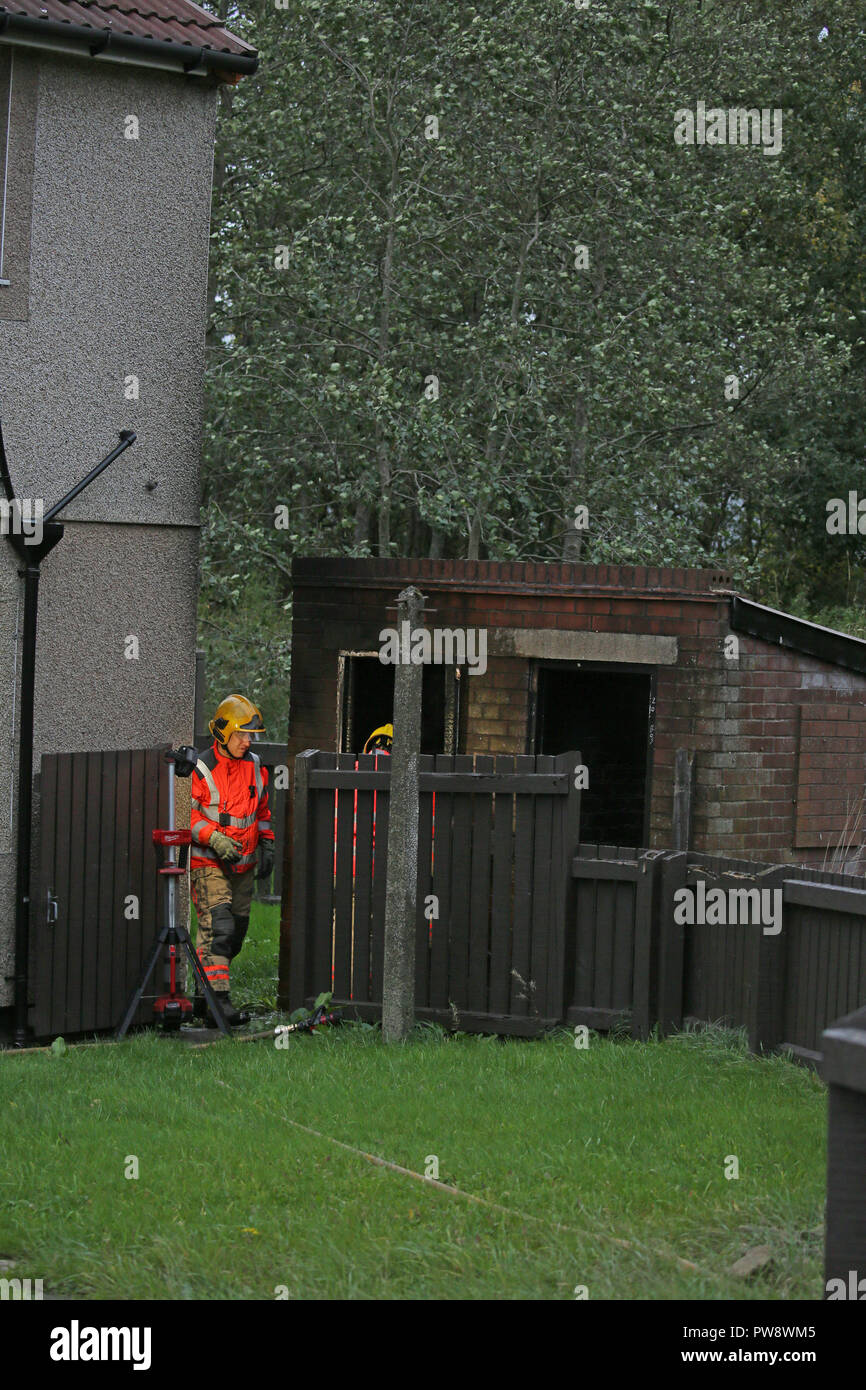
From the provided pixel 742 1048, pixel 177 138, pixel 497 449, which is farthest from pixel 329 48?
pixel 742 1048

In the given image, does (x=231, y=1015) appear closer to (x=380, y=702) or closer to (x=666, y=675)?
(x=380, y=702)

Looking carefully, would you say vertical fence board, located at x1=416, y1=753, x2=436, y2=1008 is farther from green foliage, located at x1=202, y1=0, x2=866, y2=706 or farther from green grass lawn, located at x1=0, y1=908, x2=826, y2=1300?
green foliage, located at x1=202, y1=0, x2=866, y2=706

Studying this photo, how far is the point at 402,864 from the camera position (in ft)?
31.2

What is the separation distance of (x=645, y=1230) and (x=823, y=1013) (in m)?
2.95

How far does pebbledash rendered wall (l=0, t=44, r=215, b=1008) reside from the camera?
33.4ft

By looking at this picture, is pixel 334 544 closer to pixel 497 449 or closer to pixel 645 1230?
pixel 497 449

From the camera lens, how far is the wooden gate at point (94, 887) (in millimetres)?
9969

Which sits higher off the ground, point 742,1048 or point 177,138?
point 177,138

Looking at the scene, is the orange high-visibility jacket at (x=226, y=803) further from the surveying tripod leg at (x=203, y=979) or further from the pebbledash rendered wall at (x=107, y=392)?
the pebbledash rendered wall at (x=107, y=392)

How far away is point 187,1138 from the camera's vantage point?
7.02 meters

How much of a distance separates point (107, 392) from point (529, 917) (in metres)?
4.32

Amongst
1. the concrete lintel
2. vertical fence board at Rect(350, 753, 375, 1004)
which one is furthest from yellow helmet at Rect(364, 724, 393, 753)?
vertical fence board at Rect(350, 753, 375, 1004)

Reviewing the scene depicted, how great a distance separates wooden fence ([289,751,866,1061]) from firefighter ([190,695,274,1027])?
0.33 metres
